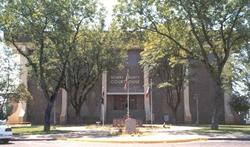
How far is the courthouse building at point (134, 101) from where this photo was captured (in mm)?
73375

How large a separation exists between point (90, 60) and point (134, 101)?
17575 millimetres

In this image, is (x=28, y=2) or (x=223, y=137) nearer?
(x=223, y=137)

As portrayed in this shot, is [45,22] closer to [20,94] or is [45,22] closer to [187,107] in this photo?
[20,94]

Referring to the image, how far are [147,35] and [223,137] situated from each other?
15.3 m

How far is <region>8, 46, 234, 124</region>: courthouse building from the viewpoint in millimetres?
73375

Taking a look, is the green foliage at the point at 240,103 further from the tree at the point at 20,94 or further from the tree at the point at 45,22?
the tree at the point at 45,22

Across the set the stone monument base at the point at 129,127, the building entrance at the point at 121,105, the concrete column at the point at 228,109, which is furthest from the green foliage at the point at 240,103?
the stone monument base at the point at 129,127

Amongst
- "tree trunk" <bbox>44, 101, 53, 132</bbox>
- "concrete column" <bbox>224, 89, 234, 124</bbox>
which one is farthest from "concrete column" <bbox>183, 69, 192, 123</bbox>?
"tree trunk" <bbox>44, 101, 53, 132</bbox>

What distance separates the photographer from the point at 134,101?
2992 inches

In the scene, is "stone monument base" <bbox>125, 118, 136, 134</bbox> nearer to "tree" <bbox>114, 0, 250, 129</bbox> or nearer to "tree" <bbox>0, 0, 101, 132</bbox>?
"tree" <bbox>114, 0, 250, 129</bbox>

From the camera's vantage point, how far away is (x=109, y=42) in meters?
60.6

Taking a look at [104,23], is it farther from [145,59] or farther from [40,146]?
[40,146]

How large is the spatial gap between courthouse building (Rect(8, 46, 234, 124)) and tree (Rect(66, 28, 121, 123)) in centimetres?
938

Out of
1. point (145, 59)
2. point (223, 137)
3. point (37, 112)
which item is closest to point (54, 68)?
point (145, 59)
